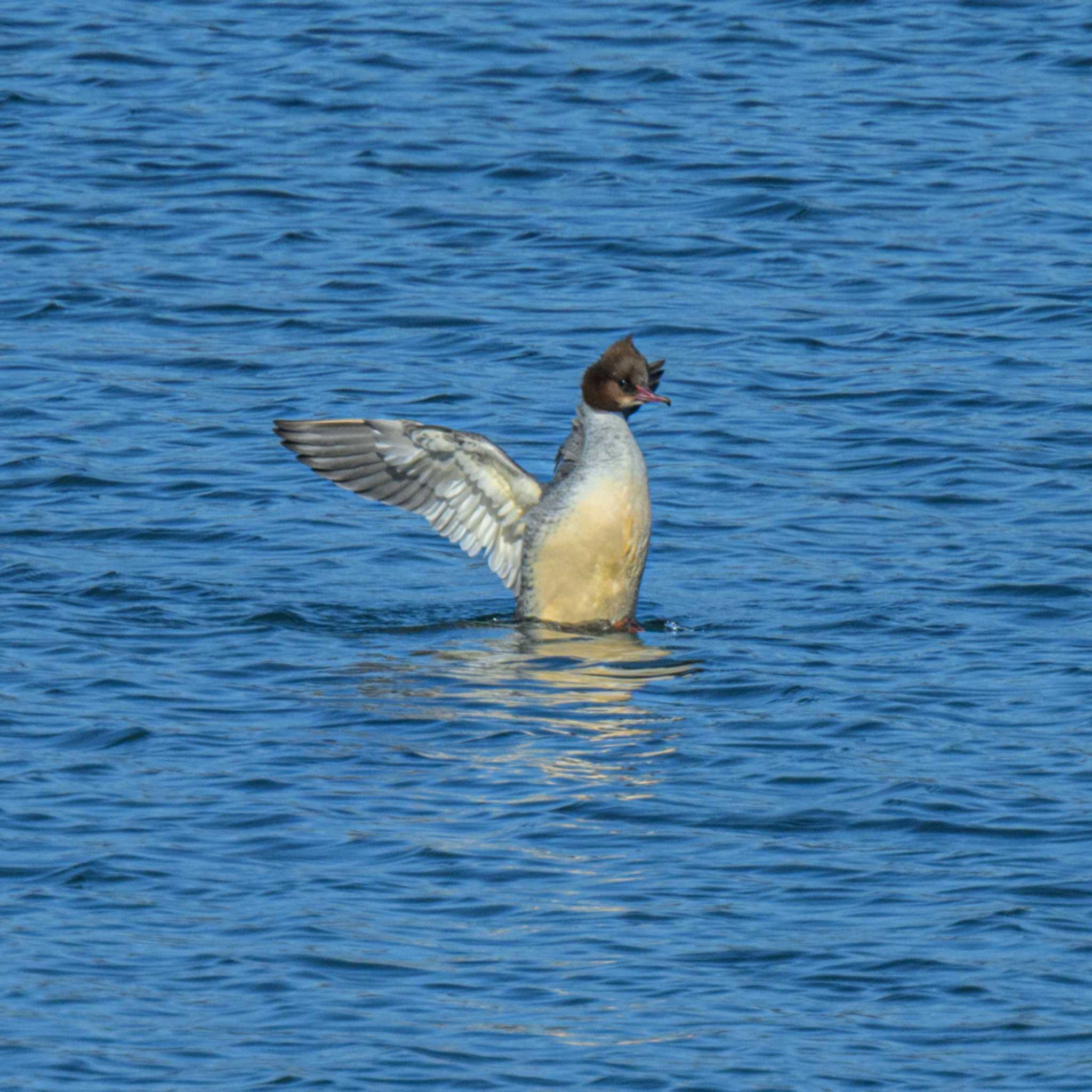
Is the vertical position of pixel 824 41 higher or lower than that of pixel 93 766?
higher

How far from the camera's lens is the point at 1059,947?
8.58 meters

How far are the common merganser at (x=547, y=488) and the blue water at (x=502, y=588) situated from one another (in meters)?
0.29

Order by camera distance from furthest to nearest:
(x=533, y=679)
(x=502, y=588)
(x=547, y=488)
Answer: (x=502, y=588), (x=547, y=488), (x=533, y=679)

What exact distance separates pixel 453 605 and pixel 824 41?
14.1 m

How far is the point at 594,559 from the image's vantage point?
506 inches

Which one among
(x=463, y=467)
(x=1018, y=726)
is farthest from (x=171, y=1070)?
(x=463, y=467)

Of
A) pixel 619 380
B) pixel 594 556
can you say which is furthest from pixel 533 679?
pixel 619 380

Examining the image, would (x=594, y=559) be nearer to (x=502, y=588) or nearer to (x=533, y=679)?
(x=533, y=679)

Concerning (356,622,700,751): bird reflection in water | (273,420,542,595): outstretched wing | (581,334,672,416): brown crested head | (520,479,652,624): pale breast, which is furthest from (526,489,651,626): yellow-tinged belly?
(581,334,672,416): brown crested head

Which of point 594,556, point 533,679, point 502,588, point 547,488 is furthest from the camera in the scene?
point 502,588

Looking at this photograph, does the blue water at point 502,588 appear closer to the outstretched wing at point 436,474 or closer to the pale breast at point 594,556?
the pale breast at point 594,556

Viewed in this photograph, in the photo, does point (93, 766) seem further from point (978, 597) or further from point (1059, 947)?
point (978, 597)

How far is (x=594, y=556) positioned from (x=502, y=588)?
5.04 ft

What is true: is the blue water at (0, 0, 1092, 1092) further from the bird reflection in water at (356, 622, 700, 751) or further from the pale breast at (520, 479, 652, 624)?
the pale breast at (520, 479, 652, 624)
